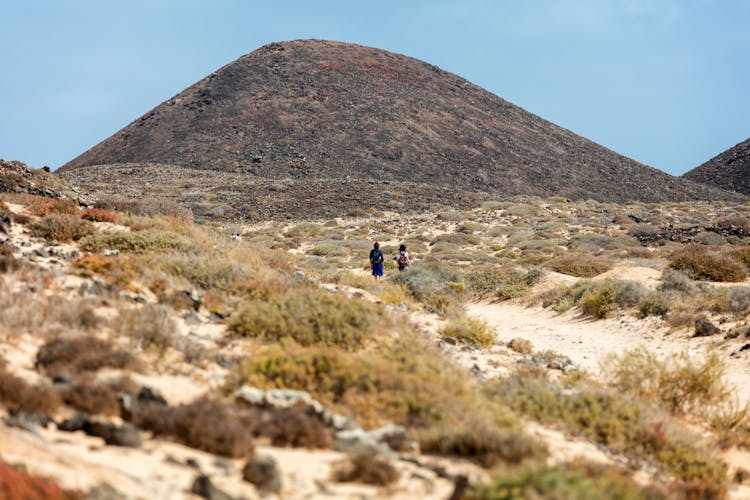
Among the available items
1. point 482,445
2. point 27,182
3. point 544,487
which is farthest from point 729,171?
point 544,487

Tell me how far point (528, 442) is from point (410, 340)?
316 cm

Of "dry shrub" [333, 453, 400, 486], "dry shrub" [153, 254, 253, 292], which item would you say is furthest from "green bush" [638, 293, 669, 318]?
"dry shrub" [333, 453, 400, 486]

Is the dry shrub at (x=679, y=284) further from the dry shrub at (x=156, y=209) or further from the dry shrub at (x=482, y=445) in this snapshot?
the dry shrub at (x=156, y=209)

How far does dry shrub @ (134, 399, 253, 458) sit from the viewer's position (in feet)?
14.3

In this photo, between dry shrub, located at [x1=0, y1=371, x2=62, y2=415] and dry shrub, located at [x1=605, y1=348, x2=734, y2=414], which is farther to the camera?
dry shrub, located at [x1=605, y1=348, x2=734, y2=414]

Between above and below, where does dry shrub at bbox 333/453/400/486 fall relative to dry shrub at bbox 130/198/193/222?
below

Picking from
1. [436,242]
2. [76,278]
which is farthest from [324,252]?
[76,278]

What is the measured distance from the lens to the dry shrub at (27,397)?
4562 millimetres

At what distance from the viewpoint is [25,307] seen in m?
6.57

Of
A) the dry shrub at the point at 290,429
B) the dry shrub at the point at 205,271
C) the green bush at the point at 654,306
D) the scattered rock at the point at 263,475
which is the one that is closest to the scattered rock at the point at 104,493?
the scattered rock at the point at 263,475

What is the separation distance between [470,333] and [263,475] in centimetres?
723

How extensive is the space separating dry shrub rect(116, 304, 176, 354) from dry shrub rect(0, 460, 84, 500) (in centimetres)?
301

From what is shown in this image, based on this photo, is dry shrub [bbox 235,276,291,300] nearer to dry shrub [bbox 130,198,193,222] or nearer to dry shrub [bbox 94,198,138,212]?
dry shrub [bbox 130,198,193,222]

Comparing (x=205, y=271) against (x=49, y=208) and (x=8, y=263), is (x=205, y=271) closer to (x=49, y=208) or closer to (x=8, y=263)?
(x=8, y=263)
